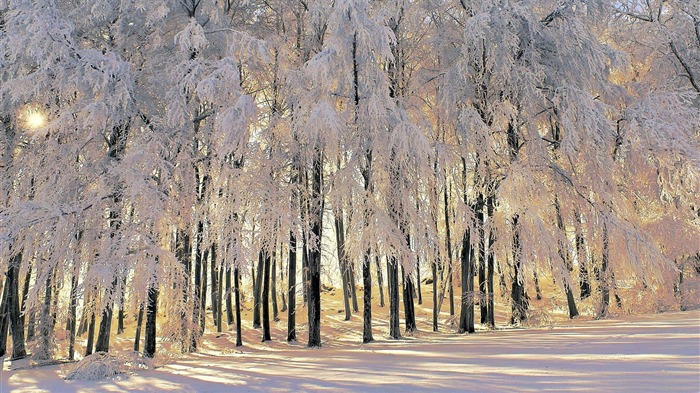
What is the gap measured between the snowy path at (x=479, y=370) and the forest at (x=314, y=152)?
1558 mm

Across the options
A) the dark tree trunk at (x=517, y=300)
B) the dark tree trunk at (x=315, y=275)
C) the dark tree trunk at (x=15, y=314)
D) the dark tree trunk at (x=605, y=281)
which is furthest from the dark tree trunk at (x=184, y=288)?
the dark tree trunk at (x=605, y=281)

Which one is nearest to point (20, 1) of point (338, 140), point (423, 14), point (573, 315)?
point (338, 140)

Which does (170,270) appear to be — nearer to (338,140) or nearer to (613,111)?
(338,140)

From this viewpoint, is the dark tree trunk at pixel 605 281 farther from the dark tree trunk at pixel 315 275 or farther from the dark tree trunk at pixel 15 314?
the dark tree trunk at pixel 15 314

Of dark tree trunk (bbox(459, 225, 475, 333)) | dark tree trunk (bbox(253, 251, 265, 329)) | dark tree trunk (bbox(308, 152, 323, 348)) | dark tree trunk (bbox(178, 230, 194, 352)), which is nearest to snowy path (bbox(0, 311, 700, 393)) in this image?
dark tree trunk (bbox(178, 230, 194, 352))

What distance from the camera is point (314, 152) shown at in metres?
10.2

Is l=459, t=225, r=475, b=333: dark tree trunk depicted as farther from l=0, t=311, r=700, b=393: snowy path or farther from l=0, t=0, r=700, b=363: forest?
l=0, t=311, r=700, b=393: snowy path

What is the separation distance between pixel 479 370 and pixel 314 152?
232 inches

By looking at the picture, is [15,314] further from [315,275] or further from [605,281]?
[605,281]

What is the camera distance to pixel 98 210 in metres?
9.20

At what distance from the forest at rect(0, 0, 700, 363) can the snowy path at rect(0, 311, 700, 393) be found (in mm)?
1558

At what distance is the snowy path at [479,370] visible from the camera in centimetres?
470

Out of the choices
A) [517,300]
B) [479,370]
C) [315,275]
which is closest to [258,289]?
[315,275]

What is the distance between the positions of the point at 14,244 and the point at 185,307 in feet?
10.5
